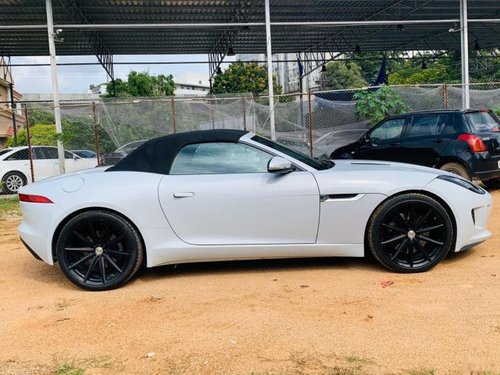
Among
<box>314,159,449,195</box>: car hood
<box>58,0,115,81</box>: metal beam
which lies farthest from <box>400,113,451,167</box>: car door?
<box>58,0,115,81</box>: metal beam

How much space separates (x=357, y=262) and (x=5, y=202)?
9.24 metres

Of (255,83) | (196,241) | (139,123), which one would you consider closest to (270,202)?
(196,241)

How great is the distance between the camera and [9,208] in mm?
10414

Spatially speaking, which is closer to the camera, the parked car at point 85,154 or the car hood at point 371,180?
the car hood at point 371,180

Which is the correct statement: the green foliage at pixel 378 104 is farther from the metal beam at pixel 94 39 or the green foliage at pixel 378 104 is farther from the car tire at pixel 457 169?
the metal beam at pixel 94 39

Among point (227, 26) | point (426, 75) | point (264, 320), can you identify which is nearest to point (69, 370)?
point (264, 320)

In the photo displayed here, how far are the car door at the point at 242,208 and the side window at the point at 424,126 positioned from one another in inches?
211

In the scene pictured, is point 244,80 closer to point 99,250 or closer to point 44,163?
point 44,163

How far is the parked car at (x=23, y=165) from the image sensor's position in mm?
13133

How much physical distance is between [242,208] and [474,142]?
18.7 ft

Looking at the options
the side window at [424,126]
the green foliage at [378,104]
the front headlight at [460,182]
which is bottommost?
the front headlight at [460,182]

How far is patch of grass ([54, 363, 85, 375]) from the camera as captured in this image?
3.01m

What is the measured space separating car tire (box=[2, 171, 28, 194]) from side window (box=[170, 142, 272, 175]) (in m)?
10.00

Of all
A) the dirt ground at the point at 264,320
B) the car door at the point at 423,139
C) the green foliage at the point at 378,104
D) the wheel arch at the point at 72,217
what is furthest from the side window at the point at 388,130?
the wheel arch at the point at 72,217
